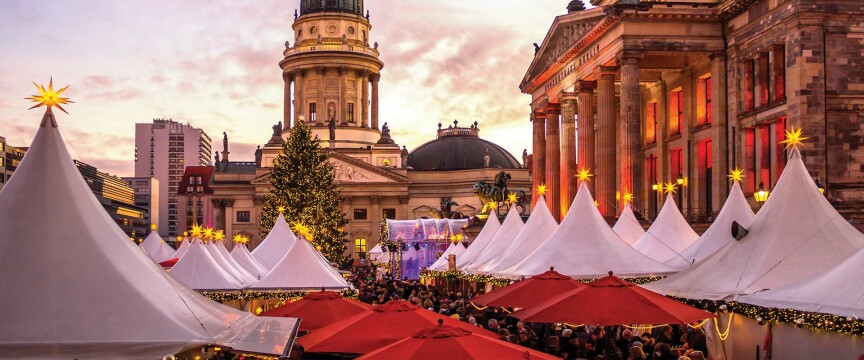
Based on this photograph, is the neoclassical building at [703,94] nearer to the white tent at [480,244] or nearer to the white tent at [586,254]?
the white tent at [480,244]

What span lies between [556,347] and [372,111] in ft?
359

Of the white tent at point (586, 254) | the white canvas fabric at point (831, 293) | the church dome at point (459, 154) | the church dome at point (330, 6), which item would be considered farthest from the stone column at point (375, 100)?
the white canvas fabric at point (831, 293)

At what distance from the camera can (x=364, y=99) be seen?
124m

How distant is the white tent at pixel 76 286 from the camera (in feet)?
30.2

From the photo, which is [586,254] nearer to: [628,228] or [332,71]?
[628,228]

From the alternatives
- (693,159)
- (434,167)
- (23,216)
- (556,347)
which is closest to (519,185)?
(434,167)

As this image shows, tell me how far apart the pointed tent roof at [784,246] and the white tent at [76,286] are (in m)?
9.27

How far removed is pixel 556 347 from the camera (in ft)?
56.2

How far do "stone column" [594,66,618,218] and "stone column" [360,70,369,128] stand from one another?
79002 millimetres

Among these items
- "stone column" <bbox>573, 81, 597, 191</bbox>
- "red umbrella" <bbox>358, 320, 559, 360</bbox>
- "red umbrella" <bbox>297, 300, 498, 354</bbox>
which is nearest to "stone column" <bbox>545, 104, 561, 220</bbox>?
"stone column" <bbox>573, 81, 597, 191</bbox>

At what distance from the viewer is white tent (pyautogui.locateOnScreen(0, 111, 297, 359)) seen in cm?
922

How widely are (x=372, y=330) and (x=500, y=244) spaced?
68.5 ft

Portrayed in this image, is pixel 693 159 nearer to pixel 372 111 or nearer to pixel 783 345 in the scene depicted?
pixel 783 345

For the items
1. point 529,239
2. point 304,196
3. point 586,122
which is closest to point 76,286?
point 529,239
